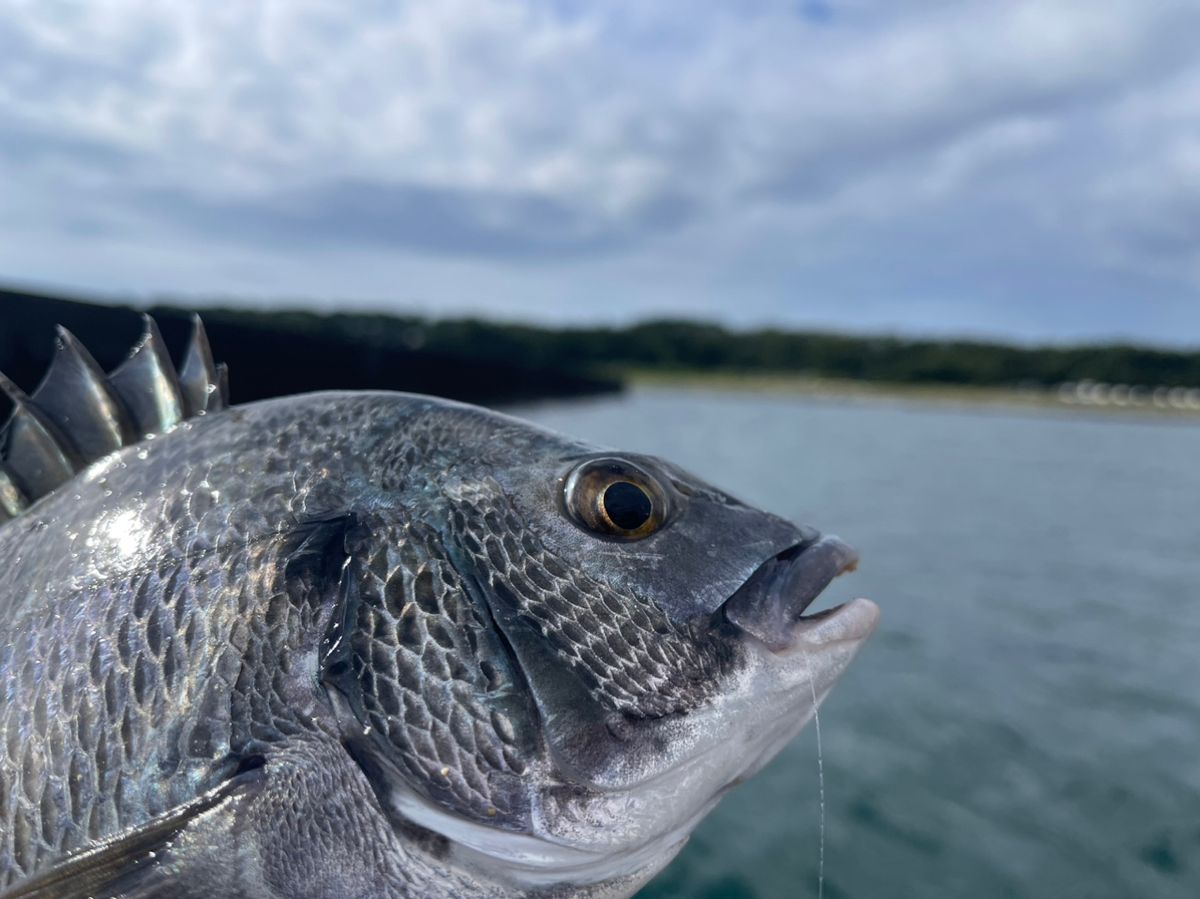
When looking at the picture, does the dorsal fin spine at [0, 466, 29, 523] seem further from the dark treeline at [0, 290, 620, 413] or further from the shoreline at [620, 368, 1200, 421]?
the shoreline at [620, 368, 1200, 421]

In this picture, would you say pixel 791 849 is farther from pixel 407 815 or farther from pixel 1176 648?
pixel 1176 648

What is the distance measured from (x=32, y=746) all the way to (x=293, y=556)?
65 cm

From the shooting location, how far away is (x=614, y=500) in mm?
1890

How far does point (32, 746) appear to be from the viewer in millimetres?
1734

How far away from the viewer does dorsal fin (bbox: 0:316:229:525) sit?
2256mm

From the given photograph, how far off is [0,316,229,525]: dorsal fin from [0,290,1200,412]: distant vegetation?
232 centimetres

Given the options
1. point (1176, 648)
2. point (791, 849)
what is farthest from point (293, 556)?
point (1176, 648)

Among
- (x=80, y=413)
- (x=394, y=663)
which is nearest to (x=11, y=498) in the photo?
(x=80, y=413)

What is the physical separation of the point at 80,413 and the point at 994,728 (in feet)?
19.8

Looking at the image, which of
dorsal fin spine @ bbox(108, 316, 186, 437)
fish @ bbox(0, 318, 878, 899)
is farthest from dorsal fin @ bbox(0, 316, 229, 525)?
fish @ bbox(0, 318, 878, 899)

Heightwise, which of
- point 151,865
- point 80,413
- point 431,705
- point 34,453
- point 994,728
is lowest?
point 994,728

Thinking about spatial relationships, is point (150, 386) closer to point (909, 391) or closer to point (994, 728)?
point (994, 728)

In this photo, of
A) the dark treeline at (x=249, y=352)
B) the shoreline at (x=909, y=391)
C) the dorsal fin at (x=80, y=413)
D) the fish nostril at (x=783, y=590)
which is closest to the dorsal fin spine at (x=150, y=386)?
the dorsal fin at (x=80, y=413)

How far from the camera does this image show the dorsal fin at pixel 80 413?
2256 millimetres
